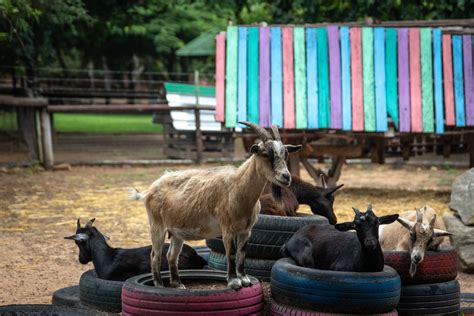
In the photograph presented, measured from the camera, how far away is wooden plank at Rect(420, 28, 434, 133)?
47.1 ft

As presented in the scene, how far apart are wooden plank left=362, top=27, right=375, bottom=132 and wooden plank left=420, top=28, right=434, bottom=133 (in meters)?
0.89

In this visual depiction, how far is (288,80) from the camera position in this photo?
14633 millimetres

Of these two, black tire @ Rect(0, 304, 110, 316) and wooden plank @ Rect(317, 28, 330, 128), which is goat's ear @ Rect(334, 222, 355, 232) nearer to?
black tire @ Rect(0, 304, 110, 316)

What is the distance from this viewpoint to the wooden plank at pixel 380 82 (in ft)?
46.8

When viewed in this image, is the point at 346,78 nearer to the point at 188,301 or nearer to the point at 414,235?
the point at 414,235

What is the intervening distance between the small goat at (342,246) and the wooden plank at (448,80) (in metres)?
8.31

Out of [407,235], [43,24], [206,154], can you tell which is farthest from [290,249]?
[206,154]

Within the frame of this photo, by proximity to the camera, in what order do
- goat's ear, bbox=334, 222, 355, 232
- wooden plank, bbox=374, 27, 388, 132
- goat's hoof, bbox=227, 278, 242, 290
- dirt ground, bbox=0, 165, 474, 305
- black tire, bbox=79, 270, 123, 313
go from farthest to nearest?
wooden plank, bbox=374, 27, 388, 132 → dirt ground, bbox=0, 165, 474, 305 → black tire, bbox=79, 270, 123, 313 → goat's ear, bbox=334, 222, 355, 232 → goat's hoof, bbox=227, 278, 242, 290

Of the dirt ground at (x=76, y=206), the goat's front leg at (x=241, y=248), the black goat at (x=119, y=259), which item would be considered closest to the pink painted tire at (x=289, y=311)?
the goat's front leg at (x=241, y=248)

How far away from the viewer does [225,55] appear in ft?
48.6

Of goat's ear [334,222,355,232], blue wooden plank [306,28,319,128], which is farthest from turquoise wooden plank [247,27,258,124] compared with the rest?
goat's ear [334,222,355,232]

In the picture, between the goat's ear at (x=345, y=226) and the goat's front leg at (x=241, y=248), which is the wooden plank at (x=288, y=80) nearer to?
the goat's ear at (x=345, y=226)

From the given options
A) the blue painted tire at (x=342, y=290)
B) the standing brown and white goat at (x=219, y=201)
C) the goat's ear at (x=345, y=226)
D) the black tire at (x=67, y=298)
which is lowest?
the black tire at (x=67, y=298)

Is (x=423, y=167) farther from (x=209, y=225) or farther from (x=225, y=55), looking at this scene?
(x=209, y=225)
